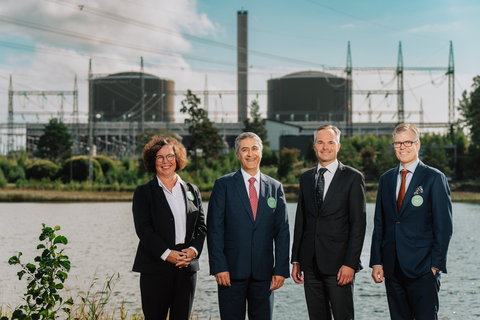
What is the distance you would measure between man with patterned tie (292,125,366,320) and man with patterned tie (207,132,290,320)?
0.23 meters

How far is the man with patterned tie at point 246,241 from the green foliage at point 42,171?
149ft

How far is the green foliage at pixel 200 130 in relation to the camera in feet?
153

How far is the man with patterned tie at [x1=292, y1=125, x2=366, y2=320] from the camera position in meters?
4.08

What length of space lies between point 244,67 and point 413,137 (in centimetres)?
6676

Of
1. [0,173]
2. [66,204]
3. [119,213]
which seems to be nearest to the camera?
[119,213]

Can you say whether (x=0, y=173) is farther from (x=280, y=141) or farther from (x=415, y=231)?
(x=415, y=231)

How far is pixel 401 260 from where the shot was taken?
4.05m

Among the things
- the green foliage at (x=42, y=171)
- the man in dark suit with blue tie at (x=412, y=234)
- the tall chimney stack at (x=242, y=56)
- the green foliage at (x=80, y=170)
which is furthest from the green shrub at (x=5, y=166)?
the man in dark suit with blue tie at (x=412, y=234)

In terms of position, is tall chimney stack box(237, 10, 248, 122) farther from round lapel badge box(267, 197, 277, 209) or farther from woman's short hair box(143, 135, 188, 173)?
round lapel badge box(267, 197, 277, 209)

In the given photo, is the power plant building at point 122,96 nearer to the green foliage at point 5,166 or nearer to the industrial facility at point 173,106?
the industrial facility at point 173,106

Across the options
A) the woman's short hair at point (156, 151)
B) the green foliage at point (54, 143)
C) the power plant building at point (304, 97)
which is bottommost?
the woman's short hair at point (156, 151)

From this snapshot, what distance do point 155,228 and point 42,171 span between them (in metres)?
46.6

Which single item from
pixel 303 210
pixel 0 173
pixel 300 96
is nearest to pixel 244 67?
pixel 300 96

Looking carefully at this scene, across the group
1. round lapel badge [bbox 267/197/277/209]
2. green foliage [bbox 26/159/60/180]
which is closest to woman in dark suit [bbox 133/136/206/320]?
round lapel badge [bbox 267/197/277/209]
